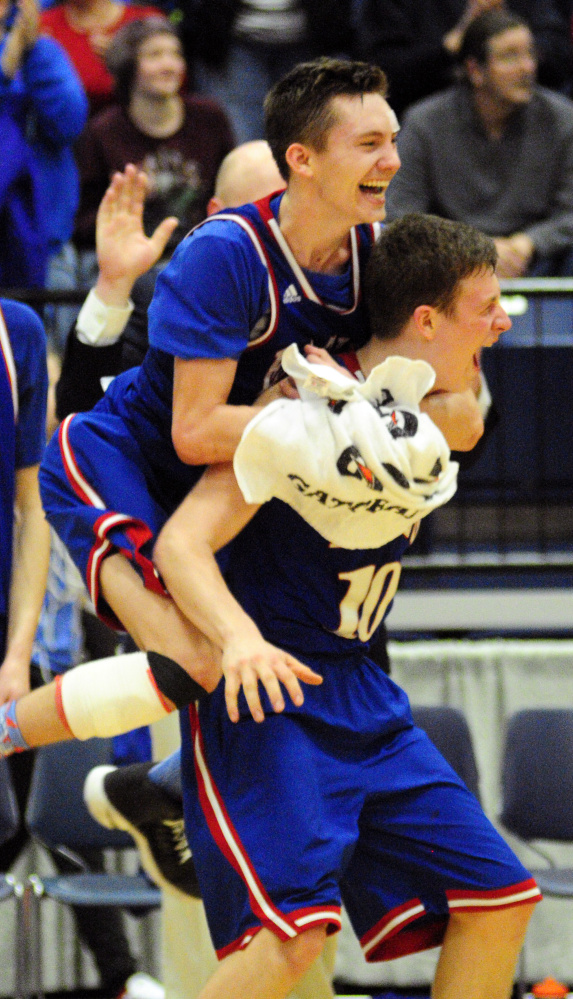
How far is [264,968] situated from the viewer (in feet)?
8.30

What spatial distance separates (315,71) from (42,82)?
10.3 feet

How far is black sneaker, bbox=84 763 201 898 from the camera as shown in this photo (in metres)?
3.46

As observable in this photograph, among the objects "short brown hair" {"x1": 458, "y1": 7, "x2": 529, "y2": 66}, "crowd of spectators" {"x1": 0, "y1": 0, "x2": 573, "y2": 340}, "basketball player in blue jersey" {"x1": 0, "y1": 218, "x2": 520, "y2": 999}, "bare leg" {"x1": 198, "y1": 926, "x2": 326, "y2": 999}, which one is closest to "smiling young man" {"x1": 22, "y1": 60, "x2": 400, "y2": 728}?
"basketball player in blue jersey" {"x1": 0, "y1": 218, "x2": 520, "y2": 999}

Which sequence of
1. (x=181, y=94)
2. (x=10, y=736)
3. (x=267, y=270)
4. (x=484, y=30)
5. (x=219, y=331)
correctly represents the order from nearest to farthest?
(x=219, y=331), (x=267, y=270), (x=10, y=736), (x=484, y=30), (x=181, y=94)

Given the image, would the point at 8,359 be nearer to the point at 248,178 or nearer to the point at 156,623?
the point at 248,178

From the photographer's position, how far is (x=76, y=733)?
2789mm

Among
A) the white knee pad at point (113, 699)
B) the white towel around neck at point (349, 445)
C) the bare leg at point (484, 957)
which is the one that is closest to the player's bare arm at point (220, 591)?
the white towel around neck at point (349, 445)

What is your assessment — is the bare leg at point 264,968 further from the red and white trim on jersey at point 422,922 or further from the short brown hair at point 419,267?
the short brown hair at point 419,267

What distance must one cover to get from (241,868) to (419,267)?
4.02 ft

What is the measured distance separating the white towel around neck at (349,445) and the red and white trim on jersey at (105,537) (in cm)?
30

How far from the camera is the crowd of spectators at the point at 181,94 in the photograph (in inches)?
222

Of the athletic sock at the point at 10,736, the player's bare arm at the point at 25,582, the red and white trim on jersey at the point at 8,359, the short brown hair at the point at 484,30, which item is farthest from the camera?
the short brown hair at the point at 484,30

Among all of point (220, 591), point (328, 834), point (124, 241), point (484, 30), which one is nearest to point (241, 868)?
point (328, 834)

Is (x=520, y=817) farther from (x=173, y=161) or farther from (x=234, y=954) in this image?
(x=173, y=161)
